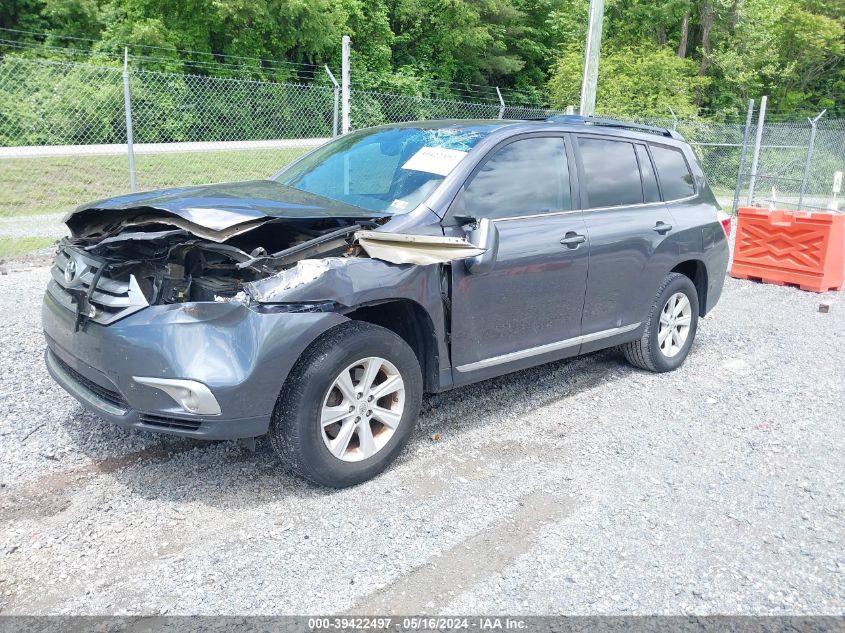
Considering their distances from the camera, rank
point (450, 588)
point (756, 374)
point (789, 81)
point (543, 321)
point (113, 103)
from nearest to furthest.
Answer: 1. point (450, 588)
2. point (543, 321)
3. point (756, 374)
4. point (113, 103)
5. point (789, 81)

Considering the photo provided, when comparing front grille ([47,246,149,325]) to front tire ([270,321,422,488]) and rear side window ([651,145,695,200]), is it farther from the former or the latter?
rear side window ([651,145,695,200])

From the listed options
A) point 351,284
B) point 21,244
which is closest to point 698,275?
point 351,284

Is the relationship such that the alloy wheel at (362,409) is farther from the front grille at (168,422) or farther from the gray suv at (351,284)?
the front grille at (168,422)

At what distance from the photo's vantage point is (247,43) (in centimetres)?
2417

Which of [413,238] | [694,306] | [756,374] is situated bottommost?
[756,374]

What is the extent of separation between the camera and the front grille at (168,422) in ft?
10.5

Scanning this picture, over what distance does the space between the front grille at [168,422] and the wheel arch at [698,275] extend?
3911mm

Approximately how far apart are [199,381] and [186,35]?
23.9 m

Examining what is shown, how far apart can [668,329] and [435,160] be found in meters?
2.52

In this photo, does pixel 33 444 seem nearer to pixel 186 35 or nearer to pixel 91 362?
pixel 91 362

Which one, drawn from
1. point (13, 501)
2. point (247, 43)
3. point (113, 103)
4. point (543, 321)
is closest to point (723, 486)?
point (543, 321)

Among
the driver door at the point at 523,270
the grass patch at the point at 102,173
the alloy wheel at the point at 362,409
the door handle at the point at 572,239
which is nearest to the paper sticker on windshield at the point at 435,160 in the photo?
the driver door at the point at 523,270

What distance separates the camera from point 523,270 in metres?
4.18

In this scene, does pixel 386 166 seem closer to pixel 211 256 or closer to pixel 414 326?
pixel 414 326
